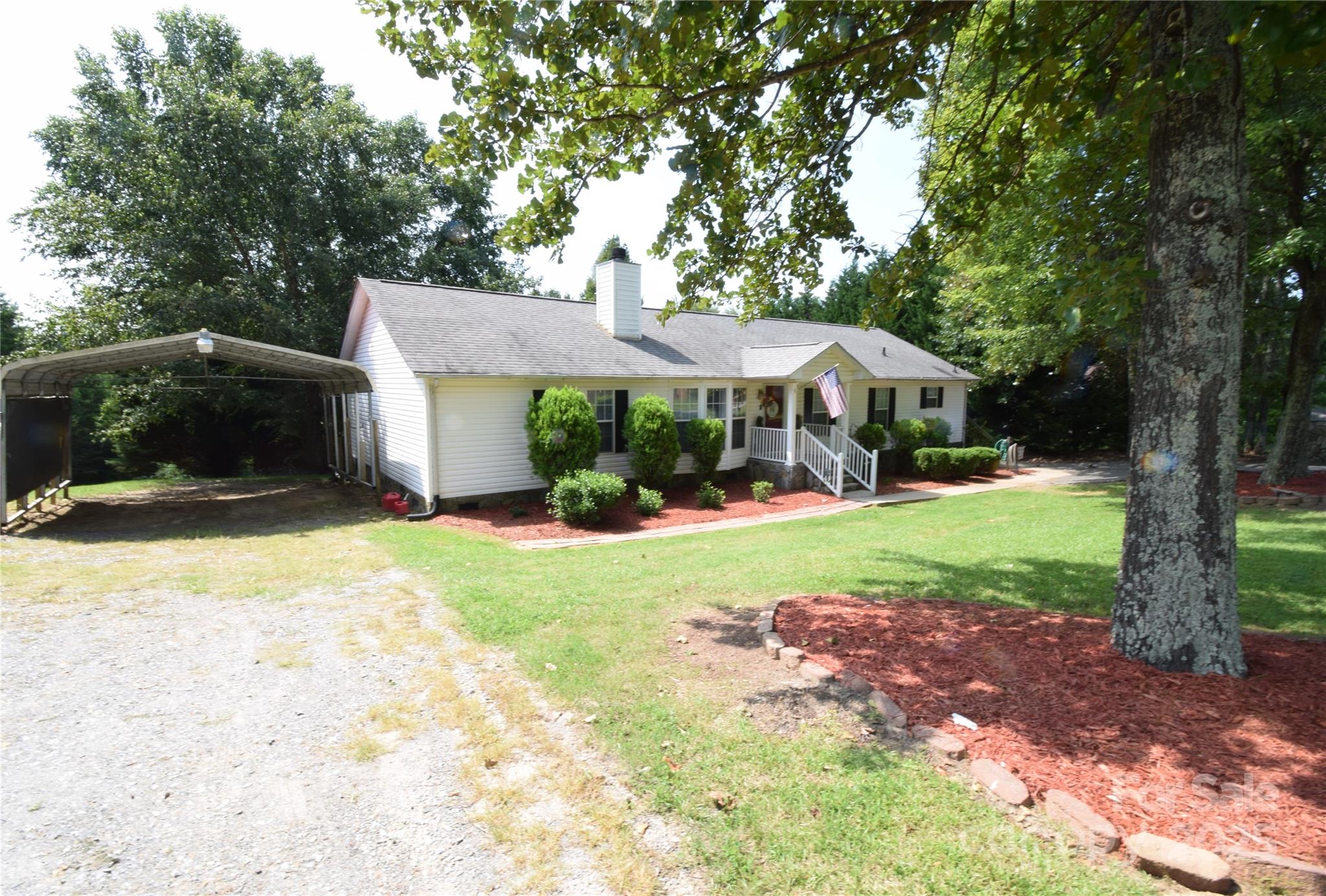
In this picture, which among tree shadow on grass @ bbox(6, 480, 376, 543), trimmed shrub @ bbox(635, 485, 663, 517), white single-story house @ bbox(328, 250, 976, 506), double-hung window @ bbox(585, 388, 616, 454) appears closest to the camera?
tree shadow on grass @ bbox(6, 480, 376, 543)

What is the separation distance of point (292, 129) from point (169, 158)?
11.6ft

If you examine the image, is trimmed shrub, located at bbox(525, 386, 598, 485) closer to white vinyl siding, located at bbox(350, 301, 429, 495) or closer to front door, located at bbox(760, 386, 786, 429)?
white vinyl siding, located at bbox(350, 301, 429, 495)

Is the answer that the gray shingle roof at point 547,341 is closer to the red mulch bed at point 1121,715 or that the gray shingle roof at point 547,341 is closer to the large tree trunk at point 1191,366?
the red mulch bed at point 1121,715

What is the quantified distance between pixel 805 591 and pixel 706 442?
8933 millimetres

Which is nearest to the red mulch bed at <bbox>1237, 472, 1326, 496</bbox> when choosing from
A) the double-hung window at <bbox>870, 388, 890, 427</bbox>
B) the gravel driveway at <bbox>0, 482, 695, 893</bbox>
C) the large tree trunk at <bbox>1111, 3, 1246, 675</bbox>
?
the double-hung window at <bbox>870, 388, 890, 427</bbox>

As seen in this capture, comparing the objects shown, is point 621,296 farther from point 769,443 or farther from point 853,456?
point 853,456

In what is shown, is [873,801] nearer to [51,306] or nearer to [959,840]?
[959,840]

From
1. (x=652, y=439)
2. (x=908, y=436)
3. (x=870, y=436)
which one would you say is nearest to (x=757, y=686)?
(x=652, y=439)

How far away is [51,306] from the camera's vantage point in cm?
1961

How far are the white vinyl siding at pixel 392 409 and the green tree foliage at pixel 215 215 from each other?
432 cm

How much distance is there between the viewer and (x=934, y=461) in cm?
1836

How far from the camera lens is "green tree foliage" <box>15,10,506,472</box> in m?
18.5

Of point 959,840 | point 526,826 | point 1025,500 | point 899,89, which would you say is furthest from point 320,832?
point 1025,500

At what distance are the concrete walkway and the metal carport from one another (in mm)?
5999
